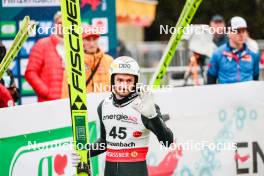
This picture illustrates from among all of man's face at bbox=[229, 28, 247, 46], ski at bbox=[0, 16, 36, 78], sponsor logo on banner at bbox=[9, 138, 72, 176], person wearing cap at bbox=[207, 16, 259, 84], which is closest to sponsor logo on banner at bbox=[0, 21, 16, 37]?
person wearing cap at bbox=[207, 16, 259, 84]

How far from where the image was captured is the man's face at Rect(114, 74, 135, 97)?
8133mm

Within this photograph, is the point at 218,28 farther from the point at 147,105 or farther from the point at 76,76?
the point at 76,76

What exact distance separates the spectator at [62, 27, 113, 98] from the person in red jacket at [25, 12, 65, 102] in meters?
0.33

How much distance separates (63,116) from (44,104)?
24 centimetres

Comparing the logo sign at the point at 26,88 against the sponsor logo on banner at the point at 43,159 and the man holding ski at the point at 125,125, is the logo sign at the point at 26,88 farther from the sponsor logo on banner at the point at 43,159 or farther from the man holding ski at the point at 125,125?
the man holding ski at the point at 125,125

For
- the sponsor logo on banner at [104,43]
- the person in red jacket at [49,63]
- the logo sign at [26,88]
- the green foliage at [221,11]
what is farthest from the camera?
the green foliage at [221,11]

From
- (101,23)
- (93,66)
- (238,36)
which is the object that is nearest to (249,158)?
(238,36)

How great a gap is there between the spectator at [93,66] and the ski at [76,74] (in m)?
4.29

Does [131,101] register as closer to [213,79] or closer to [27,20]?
[27,20]

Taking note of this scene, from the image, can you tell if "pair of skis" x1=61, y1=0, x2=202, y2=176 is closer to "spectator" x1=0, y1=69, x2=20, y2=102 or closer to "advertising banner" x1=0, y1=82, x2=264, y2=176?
"advertising banner" x1=0, y1=82, x2=264, y2=176

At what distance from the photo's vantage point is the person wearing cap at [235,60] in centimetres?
1202

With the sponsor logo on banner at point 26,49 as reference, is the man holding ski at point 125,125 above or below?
below

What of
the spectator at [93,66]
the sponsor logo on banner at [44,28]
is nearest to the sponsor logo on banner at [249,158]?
the spectator at [93,66]

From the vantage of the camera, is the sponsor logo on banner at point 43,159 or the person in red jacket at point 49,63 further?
the person in red jacket at point 49,63
